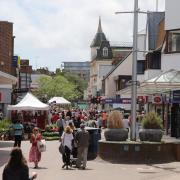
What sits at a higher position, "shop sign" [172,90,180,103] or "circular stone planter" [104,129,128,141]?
"shop sign" [172,90,180,103]

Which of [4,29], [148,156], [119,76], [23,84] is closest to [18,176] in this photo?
[148,156]

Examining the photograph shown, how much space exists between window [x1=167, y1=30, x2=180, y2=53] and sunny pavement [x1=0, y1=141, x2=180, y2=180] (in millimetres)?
15611

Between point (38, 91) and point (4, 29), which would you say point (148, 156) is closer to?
point (4, 29)

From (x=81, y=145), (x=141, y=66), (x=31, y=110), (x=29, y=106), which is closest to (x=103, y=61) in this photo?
(x=141, y=66)

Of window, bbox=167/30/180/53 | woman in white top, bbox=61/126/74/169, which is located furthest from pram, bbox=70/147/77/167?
window, bbox=167/30/180/53

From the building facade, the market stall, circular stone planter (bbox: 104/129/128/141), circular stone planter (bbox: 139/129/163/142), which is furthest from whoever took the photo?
the building facade

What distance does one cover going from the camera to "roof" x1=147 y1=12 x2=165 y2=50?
173 feet

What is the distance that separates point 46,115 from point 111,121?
899 inches

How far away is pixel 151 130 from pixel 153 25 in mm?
28350

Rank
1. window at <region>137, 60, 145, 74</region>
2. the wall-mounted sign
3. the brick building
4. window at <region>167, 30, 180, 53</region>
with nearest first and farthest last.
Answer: the wall-mounted sign, window at <region>167, 30, 180, 53</region>, window at <region>137, 60, 145, 74</region>, the brick building

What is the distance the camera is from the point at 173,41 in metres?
39.5

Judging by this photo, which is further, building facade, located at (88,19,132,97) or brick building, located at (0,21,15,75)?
building facade, located at (88,19,132,97)

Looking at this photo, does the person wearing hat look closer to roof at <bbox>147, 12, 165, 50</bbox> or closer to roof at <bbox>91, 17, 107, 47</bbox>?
roof at <bbox>147, 12, 165, 50</bbox>

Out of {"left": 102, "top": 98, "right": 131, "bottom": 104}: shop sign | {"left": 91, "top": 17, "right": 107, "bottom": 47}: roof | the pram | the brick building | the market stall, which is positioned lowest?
the pram
